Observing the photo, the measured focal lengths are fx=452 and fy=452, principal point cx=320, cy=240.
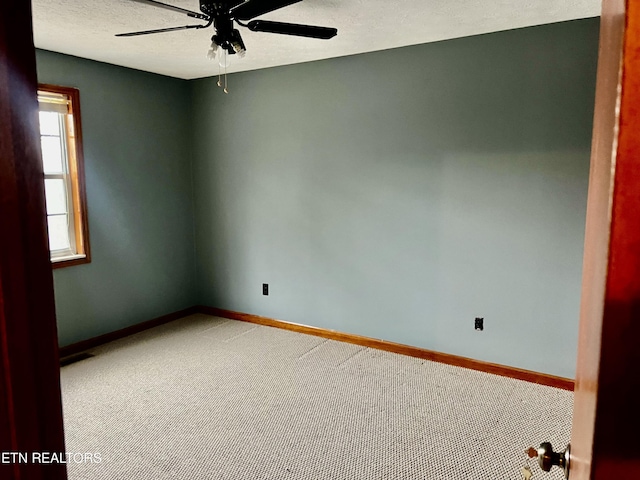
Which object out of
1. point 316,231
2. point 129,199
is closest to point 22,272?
point 316,231

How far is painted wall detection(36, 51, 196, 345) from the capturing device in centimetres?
357

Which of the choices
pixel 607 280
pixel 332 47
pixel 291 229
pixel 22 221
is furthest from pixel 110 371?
pixel 607 280

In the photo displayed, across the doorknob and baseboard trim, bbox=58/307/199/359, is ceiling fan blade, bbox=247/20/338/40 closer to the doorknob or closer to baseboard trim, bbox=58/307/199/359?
the doorknob

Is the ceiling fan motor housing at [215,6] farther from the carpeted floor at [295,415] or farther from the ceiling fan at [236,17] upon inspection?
the carpeted floor at [295,415]

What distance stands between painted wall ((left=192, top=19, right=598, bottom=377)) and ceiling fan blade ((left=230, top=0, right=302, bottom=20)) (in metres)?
1.58

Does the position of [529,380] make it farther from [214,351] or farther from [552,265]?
[214,351]

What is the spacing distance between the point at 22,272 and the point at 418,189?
3003 millimetres

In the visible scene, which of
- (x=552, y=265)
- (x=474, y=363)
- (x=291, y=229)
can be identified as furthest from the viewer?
(x=291, y=229)

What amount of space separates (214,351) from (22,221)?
10.5ft

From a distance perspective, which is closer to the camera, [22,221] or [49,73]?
[22,221]

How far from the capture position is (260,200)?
13.5 ft

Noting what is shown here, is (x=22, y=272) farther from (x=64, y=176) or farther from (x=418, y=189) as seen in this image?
(x=64, y=176)

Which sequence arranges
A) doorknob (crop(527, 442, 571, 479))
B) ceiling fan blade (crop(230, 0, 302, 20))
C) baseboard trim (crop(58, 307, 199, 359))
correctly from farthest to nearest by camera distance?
baseboard trim (crop(58, 307, 199, 359)) → ceiling fan blade (crop(230, 0, 302, 20)) → doorknob (crop(527, 442, 571, 479))

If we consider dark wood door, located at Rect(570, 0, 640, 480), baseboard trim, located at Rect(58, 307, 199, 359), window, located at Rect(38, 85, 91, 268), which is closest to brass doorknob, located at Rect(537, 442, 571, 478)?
dark wood door, located at Rect(570, 0, 640, 480)
